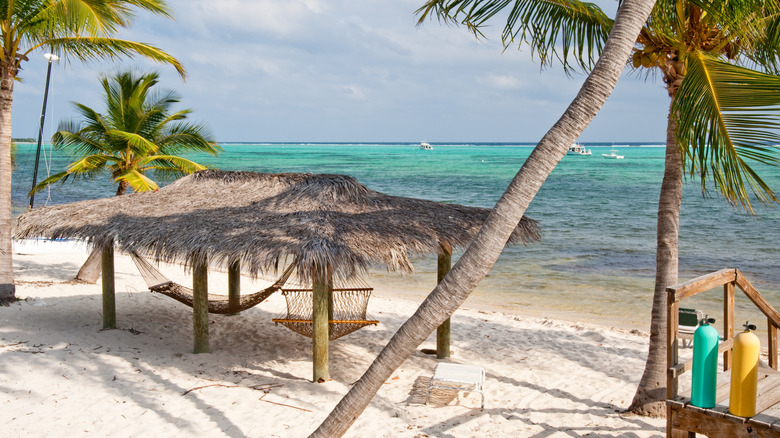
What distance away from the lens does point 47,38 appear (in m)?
6.39

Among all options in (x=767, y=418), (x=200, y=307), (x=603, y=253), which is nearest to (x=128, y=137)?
(x=200, y=307)

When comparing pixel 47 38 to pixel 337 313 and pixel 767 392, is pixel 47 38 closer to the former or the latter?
pixel 337 313

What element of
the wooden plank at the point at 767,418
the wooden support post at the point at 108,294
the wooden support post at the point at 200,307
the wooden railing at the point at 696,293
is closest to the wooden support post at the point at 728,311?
the wooden railing at the point at 696,293

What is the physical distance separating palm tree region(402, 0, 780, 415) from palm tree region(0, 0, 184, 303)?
154 inches

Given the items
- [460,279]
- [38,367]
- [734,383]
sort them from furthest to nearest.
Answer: [38,367]
[460,279]
[734,383]

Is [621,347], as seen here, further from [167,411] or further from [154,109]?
[154,109]

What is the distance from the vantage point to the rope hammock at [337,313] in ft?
16.2

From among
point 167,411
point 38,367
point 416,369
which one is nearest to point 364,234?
point 416,369

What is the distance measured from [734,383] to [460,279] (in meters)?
1.14

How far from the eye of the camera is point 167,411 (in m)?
4.17

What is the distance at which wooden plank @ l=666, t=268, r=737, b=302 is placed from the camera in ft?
8.95

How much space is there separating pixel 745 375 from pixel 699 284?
652mm

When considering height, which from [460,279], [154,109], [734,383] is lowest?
[734,383]

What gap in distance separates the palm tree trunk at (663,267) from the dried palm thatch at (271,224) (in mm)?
1496
